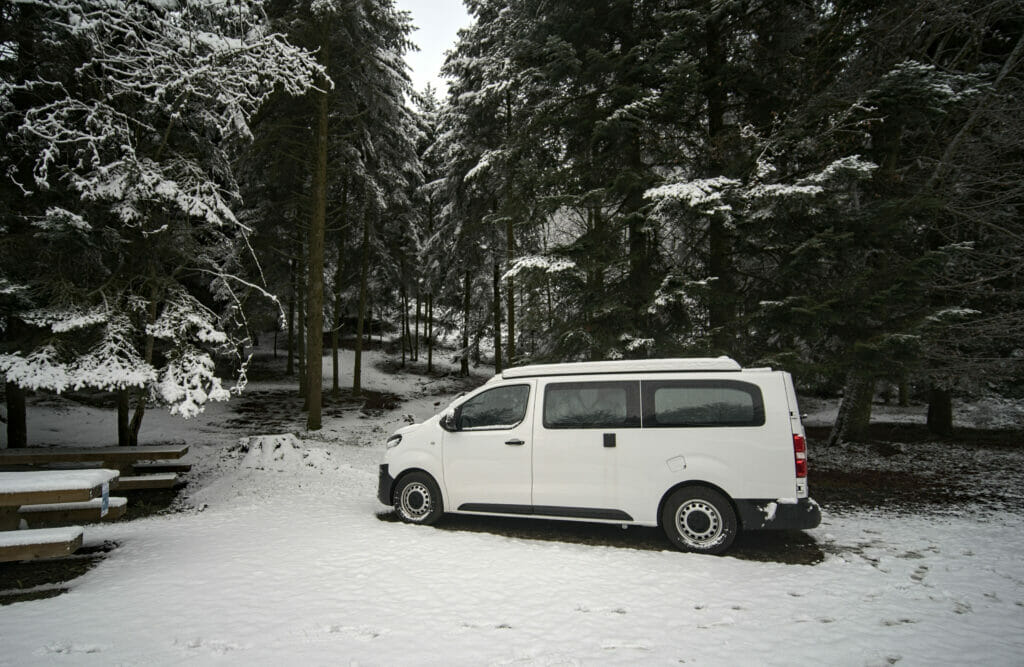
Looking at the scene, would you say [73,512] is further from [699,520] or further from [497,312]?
[497,312]

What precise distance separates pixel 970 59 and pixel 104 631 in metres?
15.9

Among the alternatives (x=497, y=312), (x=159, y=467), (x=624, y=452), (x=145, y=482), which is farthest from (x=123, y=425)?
(x=497, y=312)

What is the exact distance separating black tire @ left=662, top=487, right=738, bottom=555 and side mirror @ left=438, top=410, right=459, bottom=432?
8.90 ft

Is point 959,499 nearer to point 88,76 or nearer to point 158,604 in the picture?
point 158,604

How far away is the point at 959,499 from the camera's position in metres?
8.40

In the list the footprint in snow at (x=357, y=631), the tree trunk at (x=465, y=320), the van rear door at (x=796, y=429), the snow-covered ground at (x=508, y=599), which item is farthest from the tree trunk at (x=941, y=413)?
the tree trunk at (x=465, y=320)

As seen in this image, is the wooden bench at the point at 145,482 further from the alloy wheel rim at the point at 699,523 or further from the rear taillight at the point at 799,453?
the rear taillight at the point at 799,453

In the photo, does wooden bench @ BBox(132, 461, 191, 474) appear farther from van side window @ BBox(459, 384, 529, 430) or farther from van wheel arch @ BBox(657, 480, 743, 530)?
van wheel arch @ BBox(657, 480, 743, 530)

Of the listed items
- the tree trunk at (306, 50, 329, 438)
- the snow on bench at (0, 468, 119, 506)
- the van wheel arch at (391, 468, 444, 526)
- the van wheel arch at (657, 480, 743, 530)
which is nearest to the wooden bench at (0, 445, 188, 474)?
the snow on bench at (0, 468, 119, 506)

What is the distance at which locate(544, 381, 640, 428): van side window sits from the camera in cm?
640

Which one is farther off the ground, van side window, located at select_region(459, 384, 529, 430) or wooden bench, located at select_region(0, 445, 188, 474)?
van side window, located at select_region(459, 384, 529, 430)

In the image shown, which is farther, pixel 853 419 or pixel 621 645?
pixel 853 419

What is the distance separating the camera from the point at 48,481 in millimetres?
5203

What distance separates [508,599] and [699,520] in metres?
2.53
